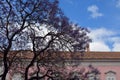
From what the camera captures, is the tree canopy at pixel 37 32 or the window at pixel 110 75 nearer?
the tree canopy at pixel 37 32

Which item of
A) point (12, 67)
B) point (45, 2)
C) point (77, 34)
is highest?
point (45, 2)

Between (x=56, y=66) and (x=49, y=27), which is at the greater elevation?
(x=49, y=27)

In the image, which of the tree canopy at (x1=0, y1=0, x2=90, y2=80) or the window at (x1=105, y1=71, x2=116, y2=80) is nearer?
the tree canopy at (x1=0, y1=0, x2=90, y2=80)

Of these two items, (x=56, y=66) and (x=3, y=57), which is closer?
(x=3, y=57)

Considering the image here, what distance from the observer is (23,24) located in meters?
26.3

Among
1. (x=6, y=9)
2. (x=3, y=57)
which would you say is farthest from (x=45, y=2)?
(x=3, y=57)

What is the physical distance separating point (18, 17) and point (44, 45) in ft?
9.04

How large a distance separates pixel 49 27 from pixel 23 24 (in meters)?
2.05

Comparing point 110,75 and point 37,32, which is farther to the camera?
point 110,75

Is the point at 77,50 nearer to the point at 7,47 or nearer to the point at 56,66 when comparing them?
the point at 56,66

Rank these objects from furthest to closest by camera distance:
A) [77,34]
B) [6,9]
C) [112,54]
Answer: [112,54], [77,34], [6,9]

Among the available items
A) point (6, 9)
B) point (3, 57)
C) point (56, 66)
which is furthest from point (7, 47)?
point (56, 66)

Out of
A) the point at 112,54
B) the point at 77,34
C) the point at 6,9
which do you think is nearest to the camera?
the point at 6,9

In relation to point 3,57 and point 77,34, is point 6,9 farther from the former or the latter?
point 77,34
